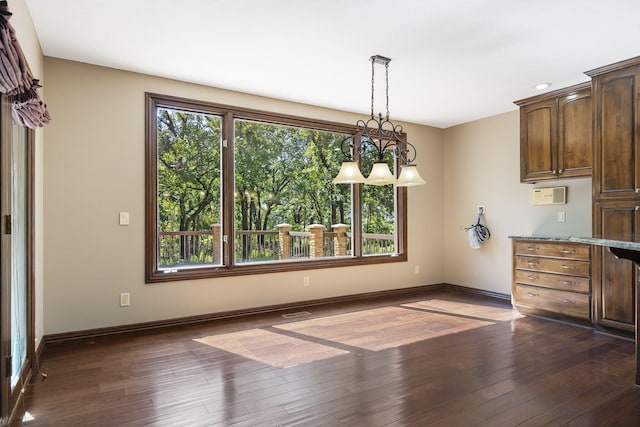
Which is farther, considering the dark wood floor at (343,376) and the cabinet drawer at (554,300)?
the cabinet drawer at (554,300)

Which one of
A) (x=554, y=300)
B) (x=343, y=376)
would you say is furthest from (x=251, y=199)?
(x=554, y=300)

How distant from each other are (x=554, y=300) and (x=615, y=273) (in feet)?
2.27

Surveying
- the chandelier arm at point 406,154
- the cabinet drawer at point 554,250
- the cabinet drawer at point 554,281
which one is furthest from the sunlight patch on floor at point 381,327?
the chandelier arm at point 406,154

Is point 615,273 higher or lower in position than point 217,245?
lower

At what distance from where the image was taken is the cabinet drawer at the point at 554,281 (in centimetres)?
397

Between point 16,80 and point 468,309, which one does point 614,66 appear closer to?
point 468,309

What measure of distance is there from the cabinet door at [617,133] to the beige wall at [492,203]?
73 centimetres

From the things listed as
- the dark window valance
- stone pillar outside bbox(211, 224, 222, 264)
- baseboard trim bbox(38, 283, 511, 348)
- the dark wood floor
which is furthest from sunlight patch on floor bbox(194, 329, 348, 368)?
the dark window valance

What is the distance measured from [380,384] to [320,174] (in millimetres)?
3126

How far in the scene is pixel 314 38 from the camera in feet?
10.3

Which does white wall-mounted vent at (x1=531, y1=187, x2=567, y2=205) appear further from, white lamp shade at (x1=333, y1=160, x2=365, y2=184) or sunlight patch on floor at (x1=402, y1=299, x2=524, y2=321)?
white lamp shade at (x1=333, y1=160, x2=365, y2=184)

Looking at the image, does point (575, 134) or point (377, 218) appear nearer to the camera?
point (575, 134)

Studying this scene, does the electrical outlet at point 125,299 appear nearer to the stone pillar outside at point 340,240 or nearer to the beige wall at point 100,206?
the beige wall at point 100,206

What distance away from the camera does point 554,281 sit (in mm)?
4219
